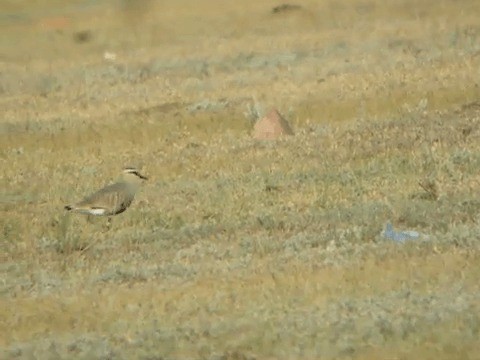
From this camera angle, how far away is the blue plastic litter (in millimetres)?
14547

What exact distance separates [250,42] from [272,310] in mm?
30257

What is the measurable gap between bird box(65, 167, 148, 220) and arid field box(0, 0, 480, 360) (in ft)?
0.55

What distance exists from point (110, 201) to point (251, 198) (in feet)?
5.61

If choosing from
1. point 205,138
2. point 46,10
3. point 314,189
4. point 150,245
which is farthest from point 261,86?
point 46,10

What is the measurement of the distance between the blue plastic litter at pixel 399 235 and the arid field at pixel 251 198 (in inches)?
4.2

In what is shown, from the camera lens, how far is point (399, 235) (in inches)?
581

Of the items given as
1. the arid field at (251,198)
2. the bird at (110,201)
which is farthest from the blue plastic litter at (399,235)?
the bird at (110,201)

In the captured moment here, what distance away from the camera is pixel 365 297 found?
1219 centimetres

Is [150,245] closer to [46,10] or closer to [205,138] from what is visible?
[205,138]

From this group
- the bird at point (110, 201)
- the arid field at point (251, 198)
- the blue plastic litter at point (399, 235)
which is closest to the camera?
the arid field at point (251, 198)

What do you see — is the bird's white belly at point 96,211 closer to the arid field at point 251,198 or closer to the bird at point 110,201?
the bird at point 110,201

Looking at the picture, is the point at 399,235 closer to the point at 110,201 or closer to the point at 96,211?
the point at 110,201

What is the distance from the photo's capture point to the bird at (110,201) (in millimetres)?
17688

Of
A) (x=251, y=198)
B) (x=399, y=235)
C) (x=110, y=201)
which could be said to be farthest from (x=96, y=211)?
(x=399, y=235)
